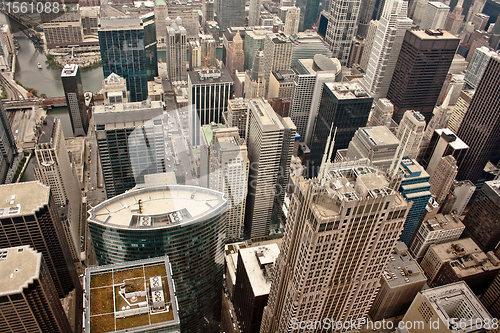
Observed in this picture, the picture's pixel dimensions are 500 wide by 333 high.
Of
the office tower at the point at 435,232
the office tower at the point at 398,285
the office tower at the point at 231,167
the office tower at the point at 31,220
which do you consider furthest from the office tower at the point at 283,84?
the office tower at the point at 31,220

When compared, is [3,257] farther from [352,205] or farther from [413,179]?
[413,179]

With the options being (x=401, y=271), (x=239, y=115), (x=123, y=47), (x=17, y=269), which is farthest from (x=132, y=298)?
(x=123, y=47)

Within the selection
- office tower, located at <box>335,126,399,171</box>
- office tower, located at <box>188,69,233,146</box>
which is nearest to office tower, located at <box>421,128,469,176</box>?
office tower, located at <box>335,126,399,171</box>

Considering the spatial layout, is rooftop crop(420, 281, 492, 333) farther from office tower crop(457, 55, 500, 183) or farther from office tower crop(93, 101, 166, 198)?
office tower crop(457, 55, 500, 183)

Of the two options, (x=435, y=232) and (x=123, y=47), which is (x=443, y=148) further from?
(x=123, y=47)

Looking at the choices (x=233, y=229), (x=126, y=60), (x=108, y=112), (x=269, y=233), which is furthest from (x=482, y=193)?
(x=126, y=60)

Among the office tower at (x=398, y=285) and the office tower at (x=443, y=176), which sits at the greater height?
the office tower at (x=443, y=176)

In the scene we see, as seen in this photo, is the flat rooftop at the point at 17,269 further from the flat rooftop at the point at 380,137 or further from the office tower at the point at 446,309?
the flat rooftop at the point at 380,137
